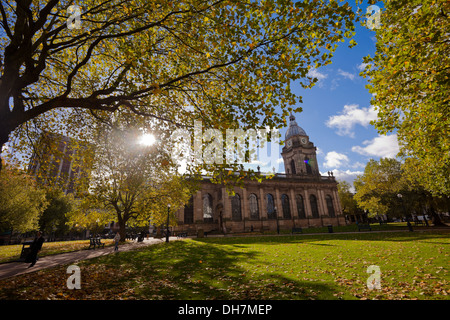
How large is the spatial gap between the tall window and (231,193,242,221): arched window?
4816mm

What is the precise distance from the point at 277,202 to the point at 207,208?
1538 cm

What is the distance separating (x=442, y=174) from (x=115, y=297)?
2396 cm

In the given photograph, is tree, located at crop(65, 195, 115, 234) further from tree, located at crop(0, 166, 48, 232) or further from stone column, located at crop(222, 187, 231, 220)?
stone column, located at crop(222, 187, 231, 220)

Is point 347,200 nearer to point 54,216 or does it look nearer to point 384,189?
point 384,189

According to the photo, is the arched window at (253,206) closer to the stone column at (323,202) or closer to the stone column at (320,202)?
the stone column at (320,202)

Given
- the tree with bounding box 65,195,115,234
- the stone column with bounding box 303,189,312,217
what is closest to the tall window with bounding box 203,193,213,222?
the tree with bounding box 65,195,115,234

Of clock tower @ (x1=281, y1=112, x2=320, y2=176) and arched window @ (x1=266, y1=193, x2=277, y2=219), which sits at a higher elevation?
clock tower @ (x1=281, y1=112, x2=320, y2=176)

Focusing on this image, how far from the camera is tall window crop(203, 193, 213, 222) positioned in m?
41.8

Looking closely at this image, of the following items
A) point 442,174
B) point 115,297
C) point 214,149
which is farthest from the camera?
point 442,174

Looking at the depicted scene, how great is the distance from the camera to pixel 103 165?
20500 millimetres

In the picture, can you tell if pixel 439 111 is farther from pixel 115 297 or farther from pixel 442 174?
pixel 115 297

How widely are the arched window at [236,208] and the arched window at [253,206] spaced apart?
9.32 ft

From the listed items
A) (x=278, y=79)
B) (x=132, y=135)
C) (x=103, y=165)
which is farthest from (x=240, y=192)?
(x=278, y=79)

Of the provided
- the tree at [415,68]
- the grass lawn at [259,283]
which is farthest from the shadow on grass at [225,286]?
the tree at [415,68]
